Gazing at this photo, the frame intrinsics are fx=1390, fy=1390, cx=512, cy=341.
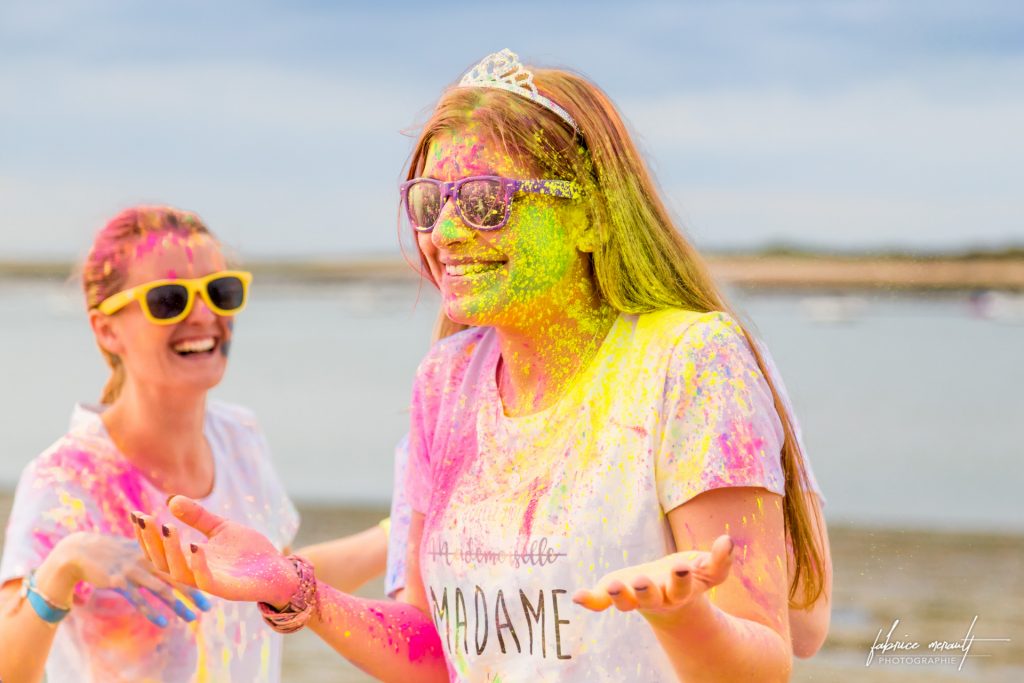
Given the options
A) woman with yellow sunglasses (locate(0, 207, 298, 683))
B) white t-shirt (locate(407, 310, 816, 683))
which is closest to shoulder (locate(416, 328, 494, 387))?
white t-shirt (locate(407, 310, 816, 683))

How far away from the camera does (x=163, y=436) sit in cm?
363

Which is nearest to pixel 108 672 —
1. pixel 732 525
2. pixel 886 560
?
pixel 732 525

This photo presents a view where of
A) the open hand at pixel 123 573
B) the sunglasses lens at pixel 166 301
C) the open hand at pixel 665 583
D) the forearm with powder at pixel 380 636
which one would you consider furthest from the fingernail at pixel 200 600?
the open hand at pixel 665 583

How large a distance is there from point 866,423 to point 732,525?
12632 millimetres

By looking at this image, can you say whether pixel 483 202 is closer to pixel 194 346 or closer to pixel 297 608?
pixel 297 608

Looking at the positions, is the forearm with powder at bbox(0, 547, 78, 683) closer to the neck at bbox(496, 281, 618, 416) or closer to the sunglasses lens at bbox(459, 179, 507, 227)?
the neck at bbox(496, 281, 618, 416)

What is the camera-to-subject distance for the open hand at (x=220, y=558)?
2252 millimetres

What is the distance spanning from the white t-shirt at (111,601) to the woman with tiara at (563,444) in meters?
0.99

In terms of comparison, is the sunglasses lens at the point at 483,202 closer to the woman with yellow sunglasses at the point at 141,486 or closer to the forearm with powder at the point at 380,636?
the forearm with powder at the point at 380,636

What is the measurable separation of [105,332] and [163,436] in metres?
0.35

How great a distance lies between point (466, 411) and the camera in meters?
2.48

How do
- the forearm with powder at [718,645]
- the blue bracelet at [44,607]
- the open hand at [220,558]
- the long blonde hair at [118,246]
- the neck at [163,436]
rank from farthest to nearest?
the long blonde hair at [118,246]
the neck at [163,436]
the blue bracelet at [44,607]
the open hand at [220,558]
the forearm with powder at [718,645]

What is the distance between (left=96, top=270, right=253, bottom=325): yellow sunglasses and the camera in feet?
11.9

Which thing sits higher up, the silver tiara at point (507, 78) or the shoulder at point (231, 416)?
the silver tiara at point (507, 78)
